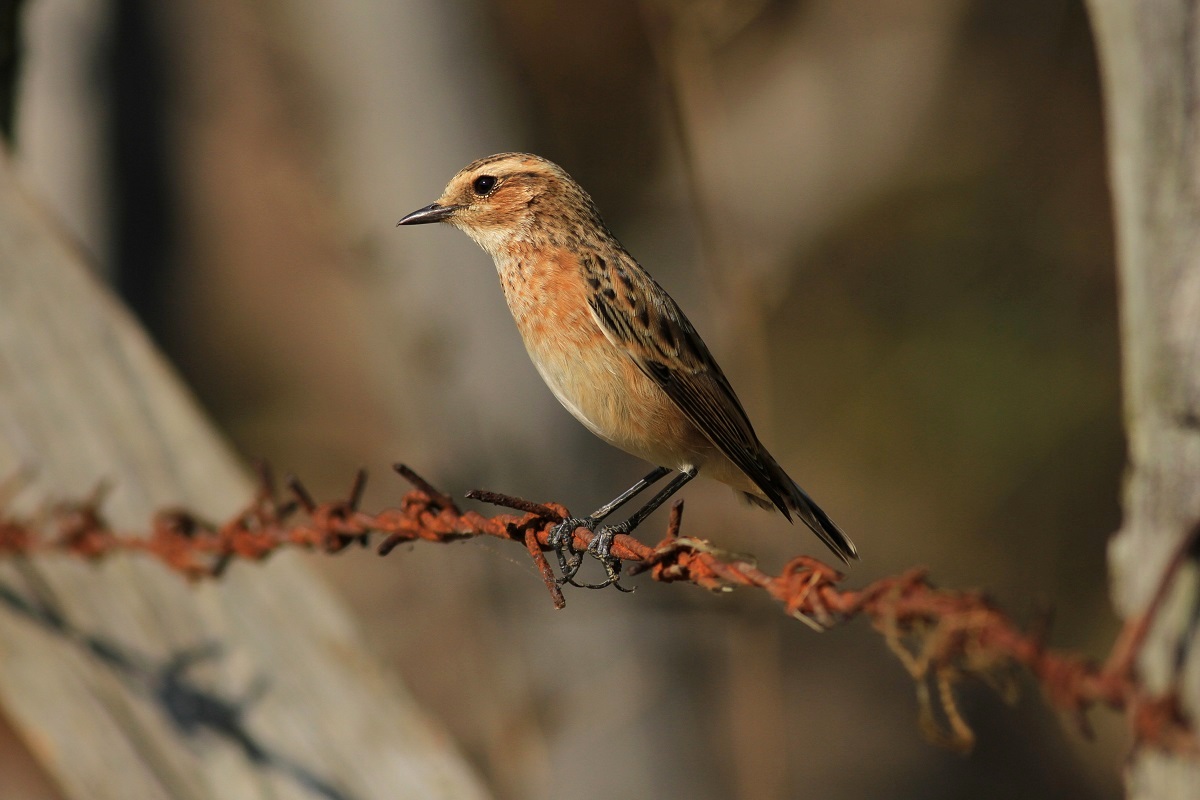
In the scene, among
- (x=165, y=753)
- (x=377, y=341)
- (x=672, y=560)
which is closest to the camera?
(x=672, y=560)

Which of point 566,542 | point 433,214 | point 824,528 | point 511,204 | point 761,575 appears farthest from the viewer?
point 433,214

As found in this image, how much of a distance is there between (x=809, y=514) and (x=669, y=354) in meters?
0.73

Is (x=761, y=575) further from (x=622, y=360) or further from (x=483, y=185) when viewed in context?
(x=483, y=185)

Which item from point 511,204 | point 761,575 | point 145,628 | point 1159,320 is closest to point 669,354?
point 511,204

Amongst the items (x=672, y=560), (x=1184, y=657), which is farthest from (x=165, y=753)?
(x=1184, y=657)

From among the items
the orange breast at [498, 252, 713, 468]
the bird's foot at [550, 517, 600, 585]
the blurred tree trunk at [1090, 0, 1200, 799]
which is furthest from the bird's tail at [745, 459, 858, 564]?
the blurred tree trunk at [1090, 0, 1200, 799]

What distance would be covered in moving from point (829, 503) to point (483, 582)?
6.10m

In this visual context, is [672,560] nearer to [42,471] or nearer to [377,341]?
[42,471]

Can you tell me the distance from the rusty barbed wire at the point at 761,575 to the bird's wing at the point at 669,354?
1331 mm

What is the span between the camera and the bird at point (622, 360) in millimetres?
3971

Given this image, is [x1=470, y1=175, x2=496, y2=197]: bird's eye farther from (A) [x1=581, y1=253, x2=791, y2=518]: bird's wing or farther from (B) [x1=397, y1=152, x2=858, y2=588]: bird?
(A) [x1=581, y1=253, x2=791, y2=518]: bird's wing

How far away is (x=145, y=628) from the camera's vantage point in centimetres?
317

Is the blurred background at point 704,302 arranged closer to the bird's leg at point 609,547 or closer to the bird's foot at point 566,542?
the bird's leg at point 609,547

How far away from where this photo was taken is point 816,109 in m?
8.79
